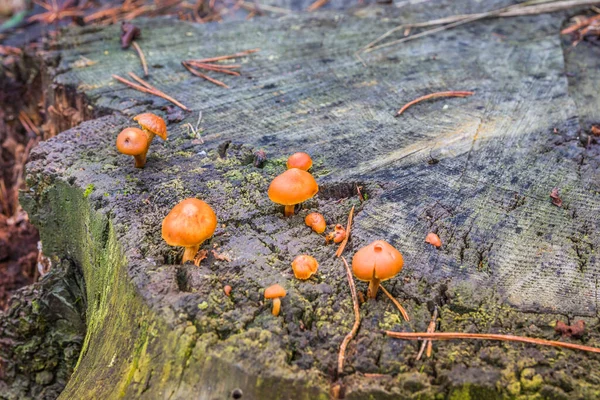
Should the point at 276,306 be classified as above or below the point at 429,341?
above

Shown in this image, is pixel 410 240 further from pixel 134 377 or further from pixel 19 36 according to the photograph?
pixel 19 36

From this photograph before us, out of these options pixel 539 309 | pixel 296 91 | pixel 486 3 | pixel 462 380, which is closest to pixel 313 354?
pixel 462 380

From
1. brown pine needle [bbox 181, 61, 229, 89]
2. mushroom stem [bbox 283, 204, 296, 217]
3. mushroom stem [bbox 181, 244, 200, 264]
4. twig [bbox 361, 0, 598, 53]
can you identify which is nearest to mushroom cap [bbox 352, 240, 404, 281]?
mushroom stem [bbox 283, 204, 296, 217]

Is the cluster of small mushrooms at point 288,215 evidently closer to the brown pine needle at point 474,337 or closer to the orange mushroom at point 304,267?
the orange mushroom at point 304,267

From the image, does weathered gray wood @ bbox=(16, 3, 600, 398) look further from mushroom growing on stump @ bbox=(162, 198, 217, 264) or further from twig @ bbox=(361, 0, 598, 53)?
twig @ bbox=(361, 0, 598, 53)

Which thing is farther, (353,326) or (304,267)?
(304,267)

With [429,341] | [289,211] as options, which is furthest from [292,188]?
[429,341]

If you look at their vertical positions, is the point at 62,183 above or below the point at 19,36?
above

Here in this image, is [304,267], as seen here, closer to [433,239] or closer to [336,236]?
[336,236]
